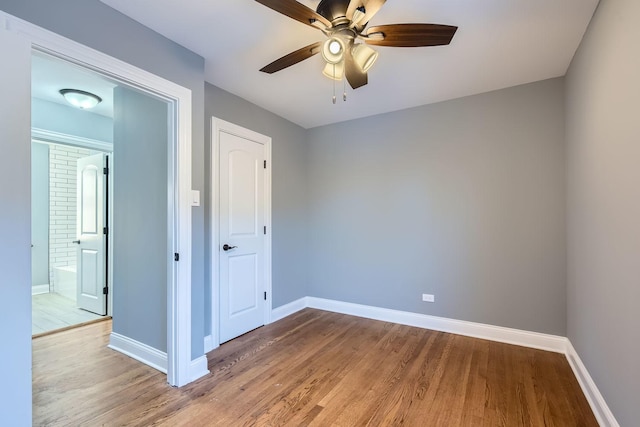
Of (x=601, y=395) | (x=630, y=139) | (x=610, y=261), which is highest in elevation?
(x=630, y=139)

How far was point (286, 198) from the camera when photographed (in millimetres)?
3738

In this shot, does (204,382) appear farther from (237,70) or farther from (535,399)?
(237,70)

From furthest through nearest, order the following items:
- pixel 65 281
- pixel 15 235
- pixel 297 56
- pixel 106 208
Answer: pixel 65 281
pixel 106 208
pixel 297 56
pixel 15 235

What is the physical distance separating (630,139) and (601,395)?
5.04 ft

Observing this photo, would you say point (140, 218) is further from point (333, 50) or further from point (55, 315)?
point (55, 315)

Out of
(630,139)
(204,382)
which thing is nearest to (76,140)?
(204,382)

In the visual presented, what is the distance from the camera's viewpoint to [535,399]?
6.39 feet

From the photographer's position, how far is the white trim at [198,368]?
218 centimetres

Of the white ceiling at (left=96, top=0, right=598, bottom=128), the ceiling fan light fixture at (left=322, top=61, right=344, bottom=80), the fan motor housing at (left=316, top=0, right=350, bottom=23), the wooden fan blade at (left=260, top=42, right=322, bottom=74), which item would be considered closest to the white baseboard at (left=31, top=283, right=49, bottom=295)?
the white ceiling at (left=96, top=0, right=598, bottom=128)

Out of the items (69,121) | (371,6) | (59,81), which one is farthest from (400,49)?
(69,121)

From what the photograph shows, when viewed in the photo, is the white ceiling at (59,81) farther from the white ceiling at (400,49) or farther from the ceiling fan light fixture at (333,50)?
the ceiling fan light fixture at (333,50)

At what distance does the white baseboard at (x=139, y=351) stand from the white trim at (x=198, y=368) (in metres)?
0.30

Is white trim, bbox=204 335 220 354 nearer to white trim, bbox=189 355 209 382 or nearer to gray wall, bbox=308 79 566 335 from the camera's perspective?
white trim, bbox=189 355 209 382

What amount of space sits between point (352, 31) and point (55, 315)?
187 inches
